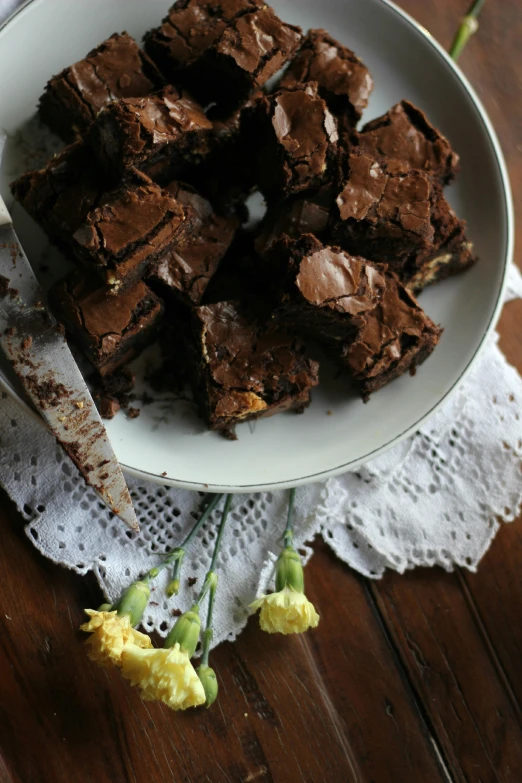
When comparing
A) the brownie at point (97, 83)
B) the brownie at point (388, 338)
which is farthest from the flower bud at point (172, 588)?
Result: the brownie at point (97, 83)

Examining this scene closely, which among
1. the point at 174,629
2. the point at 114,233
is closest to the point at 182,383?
the point at 114,233

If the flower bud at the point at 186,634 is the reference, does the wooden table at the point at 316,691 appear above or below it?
below

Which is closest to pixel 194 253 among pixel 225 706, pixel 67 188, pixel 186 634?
pixel 67 188

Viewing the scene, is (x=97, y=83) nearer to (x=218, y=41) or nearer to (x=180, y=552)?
(x=218, y=41)

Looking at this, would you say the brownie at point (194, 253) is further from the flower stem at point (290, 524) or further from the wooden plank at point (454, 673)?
the wooden plank at point (454, 673)

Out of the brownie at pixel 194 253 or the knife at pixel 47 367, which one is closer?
the knife at pixel 47 367
